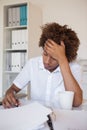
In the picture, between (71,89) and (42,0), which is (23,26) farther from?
(71,89)

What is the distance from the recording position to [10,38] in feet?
10.4

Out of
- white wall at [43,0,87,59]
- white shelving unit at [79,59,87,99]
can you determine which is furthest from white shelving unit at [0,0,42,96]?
white shelving unit at [79,59,87,99]

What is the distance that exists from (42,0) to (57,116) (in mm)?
2590

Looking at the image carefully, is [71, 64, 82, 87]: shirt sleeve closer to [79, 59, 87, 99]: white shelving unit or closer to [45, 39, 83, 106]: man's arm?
[45, 39, 83, 106]: man's arm

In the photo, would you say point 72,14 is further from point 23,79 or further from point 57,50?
point 57,50

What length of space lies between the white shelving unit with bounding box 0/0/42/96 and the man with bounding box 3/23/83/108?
4.41ft

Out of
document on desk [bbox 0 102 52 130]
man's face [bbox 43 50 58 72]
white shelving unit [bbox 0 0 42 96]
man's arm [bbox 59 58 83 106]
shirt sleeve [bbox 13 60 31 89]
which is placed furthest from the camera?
white shelving unit [bbox 0 0 42 96]

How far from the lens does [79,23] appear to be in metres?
2.95

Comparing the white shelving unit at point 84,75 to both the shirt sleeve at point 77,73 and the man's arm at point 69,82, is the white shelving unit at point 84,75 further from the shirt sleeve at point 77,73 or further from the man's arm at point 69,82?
the man's arm at point 69,82

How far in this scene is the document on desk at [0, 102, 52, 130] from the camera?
75 cm

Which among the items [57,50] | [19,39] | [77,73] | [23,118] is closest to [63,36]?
[57,50]

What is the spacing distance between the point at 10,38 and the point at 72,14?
933 mm

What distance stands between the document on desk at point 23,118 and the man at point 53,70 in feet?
0.88

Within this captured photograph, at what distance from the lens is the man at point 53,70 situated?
1203 mm
